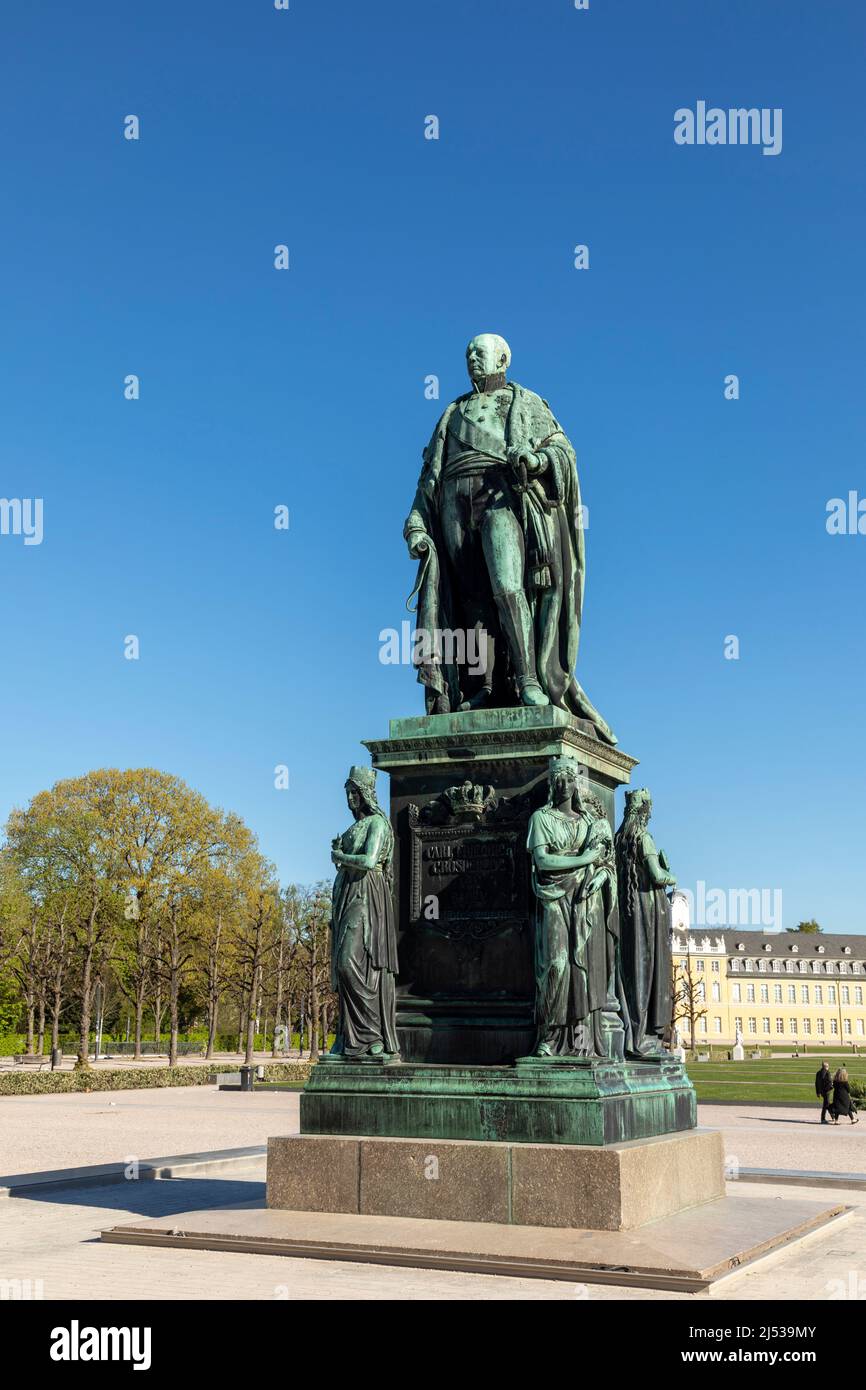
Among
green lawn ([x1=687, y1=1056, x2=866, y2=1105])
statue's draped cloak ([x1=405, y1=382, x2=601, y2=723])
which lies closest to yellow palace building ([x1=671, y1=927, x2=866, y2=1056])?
green lawn ([x1=687, y1=1056, x2=866, y2=1105])

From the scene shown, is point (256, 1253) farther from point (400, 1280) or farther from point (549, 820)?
point (549, 820)

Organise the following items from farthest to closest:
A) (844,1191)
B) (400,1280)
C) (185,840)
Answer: (185,840) < (844,1191) < (400,1280)

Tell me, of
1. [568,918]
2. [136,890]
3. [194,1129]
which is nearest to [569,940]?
[568,918]

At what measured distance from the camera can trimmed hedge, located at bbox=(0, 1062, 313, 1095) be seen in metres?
40.4

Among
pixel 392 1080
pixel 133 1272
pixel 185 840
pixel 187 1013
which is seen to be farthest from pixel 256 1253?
pixel 187 1013

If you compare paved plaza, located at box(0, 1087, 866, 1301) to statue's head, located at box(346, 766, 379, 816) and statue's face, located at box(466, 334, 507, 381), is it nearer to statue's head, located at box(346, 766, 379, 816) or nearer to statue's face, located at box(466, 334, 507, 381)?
statue's head, located at box(346, 766, 379, 816)

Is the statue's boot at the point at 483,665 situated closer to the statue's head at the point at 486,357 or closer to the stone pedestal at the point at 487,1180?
the statue's head at the point at 486,357

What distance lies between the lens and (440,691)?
11227 millimetres

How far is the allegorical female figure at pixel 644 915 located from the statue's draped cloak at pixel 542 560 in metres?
1.05

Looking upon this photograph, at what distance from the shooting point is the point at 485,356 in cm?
1192

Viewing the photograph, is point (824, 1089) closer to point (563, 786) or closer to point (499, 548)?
point (499, 548)

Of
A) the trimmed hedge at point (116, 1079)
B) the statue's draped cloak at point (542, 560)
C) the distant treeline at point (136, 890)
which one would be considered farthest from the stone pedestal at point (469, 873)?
the distant treeline at point (136, 890)

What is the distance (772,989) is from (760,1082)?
11221cm

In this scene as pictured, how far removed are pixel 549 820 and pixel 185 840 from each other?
182ft
